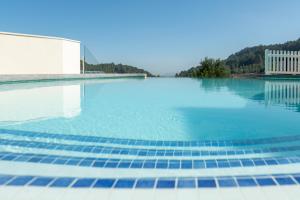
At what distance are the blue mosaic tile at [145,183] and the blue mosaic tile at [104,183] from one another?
17 cm

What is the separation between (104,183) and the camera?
1.71 metres

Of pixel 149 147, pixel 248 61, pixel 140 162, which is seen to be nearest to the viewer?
pixel 140 162

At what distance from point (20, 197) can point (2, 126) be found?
2.40 meters

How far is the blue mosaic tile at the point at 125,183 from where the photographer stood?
166 centimetres

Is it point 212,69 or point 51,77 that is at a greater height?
point 212,69

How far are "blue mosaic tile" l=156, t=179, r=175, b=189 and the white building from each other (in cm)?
1368

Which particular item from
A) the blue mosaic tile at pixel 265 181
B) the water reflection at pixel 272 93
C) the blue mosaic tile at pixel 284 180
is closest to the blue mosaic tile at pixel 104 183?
the blue mosaic tile at pixel 265 181

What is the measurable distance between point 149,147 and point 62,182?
1302 millimetres

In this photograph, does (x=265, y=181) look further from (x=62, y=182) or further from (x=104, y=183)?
(x=62, y=182)

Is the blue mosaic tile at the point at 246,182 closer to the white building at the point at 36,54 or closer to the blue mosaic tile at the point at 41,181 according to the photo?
the blue mosaic tile at the point at 41,181

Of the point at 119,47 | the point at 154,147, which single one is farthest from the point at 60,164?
the point at 119,47

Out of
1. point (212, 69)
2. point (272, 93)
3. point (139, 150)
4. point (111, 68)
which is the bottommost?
point (139, 150)

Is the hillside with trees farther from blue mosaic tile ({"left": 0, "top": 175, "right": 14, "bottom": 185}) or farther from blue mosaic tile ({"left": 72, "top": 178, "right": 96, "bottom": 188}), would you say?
blue mosaic tile ({"left": 0, "top": 175, "right": 14, "bottom": 185})

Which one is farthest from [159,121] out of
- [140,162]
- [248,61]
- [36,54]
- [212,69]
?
[248,61]
